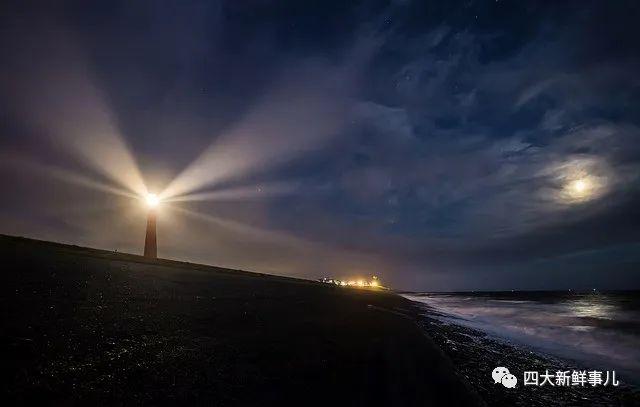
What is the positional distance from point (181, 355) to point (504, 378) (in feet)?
19.9

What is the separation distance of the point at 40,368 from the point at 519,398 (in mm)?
6645

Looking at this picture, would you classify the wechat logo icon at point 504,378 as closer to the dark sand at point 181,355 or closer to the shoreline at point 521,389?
the shoreline at point 521,389

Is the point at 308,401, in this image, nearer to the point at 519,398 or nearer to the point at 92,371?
the point at 92,371

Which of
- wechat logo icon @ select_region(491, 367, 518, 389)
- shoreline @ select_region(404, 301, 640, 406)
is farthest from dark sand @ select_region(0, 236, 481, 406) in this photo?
wechat logo icon @ select_region(491, 367, 518, 389)

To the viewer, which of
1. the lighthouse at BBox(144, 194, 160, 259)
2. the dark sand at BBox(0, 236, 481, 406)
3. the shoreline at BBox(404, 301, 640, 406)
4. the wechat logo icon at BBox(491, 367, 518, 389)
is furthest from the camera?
the lighthouse at BBox(144, 194, 160, 259)

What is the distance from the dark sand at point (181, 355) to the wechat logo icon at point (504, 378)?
96 cm

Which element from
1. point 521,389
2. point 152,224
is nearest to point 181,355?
point 521,389

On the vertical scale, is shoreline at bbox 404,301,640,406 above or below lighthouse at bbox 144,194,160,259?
below

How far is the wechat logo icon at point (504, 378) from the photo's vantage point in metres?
5.85

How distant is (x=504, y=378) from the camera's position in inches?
240

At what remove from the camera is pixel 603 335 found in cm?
1714

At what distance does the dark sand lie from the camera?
2.91 metres

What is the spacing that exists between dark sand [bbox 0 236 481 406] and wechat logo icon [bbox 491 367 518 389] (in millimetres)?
963

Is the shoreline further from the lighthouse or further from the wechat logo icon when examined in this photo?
the lighthouse
